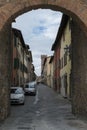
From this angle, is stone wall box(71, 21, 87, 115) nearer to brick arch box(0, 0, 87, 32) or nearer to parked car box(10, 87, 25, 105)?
brick arch box(0, 0, 87, 32)

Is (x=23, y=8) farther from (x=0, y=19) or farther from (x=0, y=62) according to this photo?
(x=0, y=62)

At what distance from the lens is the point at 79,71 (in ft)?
77.2

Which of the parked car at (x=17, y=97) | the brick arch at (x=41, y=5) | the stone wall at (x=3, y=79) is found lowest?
the parked car at (x=17, y=97)

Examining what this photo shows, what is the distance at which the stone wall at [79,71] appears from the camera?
22.6 metres

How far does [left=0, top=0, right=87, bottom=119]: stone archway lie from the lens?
1802 centimetres

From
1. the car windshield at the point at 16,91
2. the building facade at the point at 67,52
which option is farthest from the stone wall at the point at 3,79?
the building facade at the point at 67,52

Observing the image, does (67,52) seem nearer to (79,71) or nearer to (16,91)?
(16,91)

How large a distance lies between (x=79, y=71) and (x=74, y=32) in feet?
8.02

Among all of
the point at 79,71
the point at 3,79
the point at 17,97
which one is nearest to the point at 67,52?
the point at 17,97

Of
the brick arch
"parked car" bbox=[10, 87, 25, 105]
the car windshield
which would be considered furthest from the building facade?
the brick arch

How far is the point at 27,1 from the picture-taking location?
18141 mm

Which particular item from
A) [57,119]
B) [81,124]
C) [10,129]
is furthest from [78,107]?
[10,129]

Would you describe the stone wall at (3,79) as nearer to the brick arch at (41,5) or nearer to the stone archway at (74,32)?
the stone archway at (74,32)

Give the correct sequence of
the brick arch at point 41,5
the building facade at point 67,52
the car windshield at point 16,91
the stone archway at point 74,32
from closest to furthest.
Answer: the brick arch at point 41,5 → the stone archway at point 74,32 → the car windshield at point 16,91 → the building facade at point 67,52
